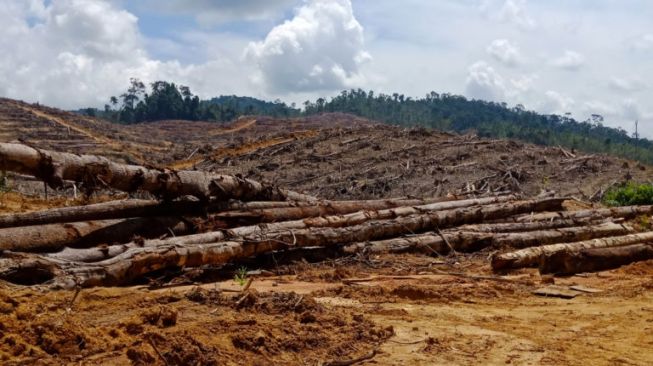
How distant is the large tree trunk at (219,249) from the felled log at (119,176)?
1.27 metres

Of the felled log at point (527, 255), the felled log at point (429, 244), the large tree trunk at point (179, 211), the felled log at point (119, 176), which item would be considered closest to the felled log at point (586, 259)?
the felled log at point (527, 255)

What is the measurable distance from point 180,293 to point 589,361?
3624 millimetres

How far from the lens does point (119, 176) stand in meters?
7.89

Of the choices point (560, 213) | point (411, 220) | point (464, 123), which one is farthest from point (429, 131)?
point (464, 123)

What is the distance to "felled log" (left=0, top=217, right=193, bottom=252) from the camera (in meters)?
6.71

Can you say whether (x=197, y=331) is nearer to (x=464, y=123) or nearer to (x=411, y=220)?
(x=411, y=220)

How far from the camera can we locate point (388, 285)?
7203 millimetres

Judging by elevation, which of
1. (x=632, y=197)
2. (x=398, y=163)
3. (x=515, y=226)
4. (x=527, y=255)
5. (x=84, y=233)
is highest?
(x=398, y=163)

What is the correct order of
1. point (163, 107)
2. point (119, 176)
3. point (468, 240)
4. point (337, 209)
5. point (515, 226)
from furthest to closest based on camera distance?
point (163, 107), point (515, 226), point (337, 209), point (468, 240), point (119, 176)

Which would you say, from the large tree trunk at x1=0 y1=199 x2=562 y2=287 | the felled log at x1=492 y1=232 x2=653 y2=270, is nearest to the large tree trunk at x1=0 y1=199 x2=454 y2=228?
the large tree trunk at x1=0 y1=199 x2=562 y2=287

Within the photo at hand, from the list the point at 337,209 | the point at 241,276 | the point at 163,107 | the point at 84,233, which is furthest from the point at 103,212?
the point at 163,107

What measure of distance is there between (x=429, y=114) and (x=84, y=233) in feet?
364

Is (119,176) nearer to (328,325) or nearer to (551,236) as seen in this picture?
(328,325)

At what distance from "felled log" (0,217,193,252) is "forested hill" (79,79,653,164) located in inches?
2496
